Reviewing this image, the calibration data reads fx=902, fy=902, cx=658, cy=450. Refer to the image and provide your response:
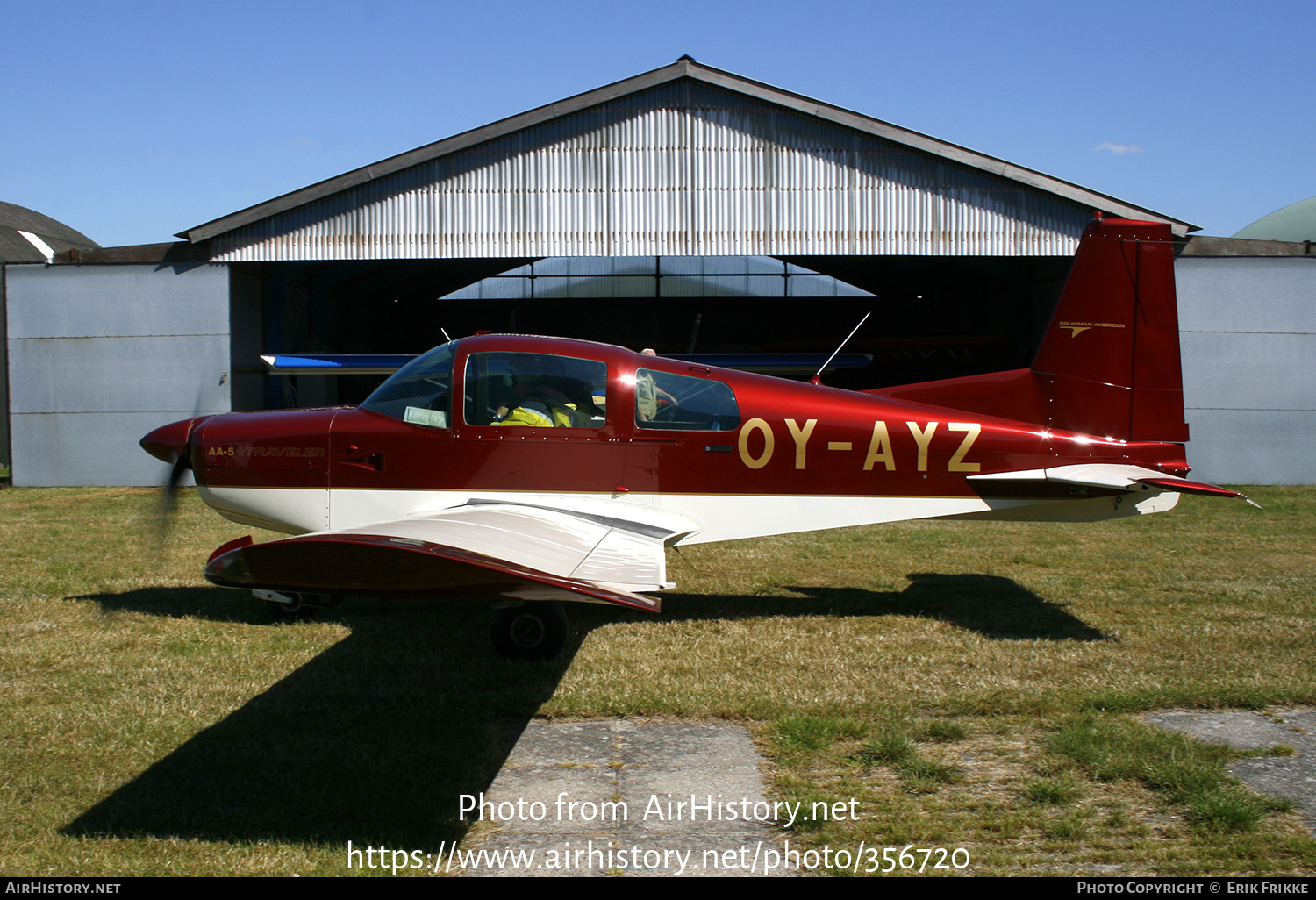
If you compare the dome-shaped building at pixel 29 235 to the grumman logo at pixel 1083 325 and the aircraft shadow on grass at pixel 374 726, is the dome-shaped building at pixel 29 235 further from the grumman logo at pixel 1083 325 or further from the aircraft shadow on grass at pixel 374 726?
the grumman logo at pixel 1083 325

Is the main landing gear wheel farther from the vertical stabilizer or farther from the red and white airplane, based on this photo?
the vertical stabilizer

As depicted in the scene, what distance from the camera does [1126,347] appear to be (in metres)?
6.31

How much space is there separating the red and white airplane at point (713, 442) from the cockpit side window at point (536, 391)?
1 cm

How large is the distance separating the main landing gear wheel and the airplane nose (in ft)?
8.93

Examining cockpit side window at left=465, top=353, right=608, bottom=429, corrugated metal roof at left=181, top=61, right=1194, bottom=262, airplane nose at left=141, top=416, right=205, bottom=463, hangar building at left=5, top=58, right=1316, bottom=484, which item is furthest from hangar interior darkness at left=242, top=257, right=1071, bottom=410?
cockpit side window at left=465, top=353, right=608, bottom=429

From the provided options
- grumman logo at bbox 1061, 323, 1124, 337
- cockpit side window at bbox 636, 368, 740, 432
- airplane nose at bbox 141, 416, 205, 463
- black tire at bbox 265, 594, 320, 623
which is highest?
grumman logo at bbox 1061, 323, 1124, 337

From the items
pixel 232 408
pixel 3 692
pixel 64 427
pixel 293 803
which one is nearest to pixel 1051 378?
pixel 293 803

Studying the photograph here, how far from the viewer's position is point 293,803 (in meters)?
3.52

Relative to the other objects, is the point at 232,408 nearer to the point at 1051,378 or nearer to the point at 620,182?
the point at 620,182

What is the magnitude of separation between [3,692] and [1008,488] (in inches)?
236

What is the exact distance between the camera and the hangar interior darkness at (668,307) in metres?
19.5

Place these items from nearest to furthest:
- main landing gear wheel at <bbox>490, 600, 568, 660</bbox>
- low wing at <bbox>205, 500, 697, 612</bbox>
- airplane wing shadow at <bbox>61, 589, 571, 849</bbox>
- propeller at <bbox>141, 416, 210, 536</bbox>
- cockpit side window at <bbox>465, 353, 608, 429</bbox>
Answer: low wing at <bbox>205, 500, 697, 612</bbox>
airplane wing shadow at <bbox>61, 589, 571, 849</bbox>
main landing gear wheel at <bbox>490, 600, 568, 660</bbox>
cockpit side window at <bbox>465, 353, 608, 429</bbox>
propeller at <bbox>141, 416, 210, 536</bbox>

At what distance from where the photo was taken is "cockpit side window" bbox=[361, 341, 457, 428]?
19.6ft

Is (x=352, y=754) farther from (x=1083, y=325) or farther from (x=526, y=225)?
(x=526, y=225)
